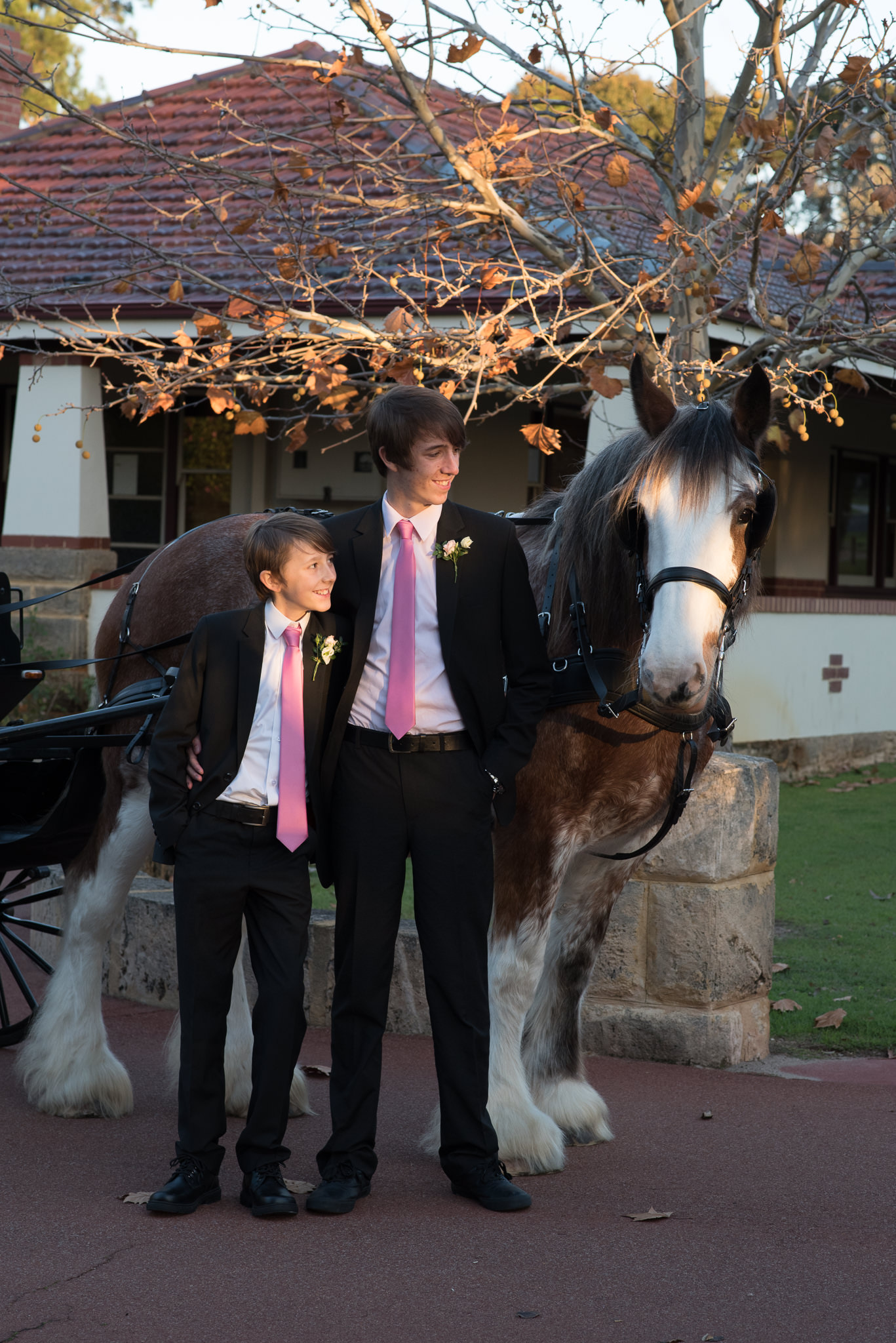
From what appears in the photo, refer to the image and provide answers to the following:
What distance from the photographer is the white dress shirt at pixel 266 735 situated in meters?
3.55

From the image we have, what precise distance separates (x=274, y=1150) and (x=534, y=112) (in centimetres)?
497

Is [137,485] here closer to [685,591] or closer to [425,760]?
[425,760]

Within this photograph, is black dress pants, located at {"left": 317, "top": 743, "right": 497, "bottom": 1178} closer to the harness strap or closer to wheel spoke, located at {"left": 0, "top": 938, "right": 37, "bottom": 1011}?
the harness strap

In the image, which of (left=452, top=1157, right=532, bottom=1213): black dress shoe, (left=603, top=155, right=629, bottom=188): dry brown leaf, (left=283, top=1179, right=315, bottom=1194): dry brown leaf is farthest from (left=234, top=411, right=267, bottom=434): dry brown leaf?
(left=452, top=1157, right=532, bottom=1213): black dress shoe

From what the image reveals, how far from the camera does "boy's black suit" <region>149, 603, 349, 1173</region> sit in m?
3.53

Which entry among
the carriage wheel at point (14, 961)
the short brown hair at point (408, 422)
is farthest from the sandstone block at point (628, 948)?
the short brown hair at point (408, 422)

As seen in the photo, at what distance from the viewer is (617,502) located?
361 cm

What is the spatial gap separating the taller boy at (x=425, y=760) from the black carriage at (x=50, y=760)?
1006mm

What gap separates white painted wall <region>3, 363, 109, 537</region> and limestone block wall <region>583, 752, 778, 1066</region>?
27.0 feet

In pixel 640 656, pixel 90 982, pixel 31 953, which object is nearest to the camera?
pixel 640 656

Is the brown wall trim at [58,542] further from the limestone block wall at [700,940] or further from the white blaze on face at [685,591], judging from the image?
the white blaze on face at [685,591]

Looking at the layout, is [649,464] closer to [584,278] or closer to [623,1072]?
[623,1072]

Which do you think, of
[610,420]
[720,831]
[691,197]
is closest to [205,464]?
[610,420]

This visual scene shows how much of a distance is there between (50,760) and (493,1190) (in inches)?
87.8
